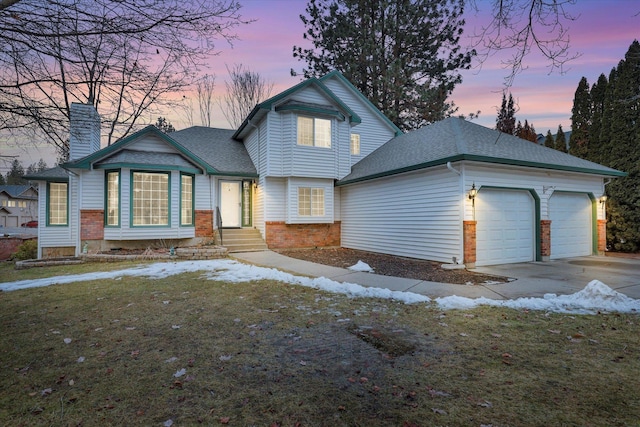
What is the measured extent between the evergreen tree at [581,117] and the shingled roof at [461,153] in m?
8.64

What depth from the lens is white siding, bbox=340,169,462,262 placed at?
950 centimetres

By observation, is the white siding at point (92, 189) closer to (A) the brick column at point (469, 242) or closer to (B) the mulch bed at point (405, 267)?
(B) the mulch bed at point (405, 267)

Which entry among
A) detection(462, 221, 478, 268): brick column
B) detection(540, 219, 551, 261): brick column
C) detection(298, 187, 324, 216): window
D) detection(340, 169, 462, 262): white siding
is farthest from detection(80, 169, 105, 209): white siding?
detection(540, 219, 551, 261): brick column

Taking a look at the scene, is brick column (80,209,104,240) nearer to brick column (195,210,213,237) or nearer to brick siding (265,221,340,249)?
brick column (195,210,213,237)

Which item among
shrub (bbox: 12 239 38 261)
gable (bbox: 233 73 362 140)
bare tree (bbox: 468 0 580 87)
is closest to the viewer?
bare tree (bbox: 468 0 580 87)

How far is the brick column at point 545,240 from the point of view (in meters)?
10.4

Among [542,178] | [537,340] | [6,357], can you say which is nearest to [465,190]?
[542,178]

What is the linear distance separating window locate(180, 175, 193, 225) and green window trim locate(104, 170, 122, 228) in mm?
2173

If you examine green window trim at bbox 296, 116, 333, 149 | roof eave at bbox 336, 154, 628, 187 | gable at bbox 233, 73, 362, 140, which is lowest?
roof eave at bbox 336, 154, 628, 187

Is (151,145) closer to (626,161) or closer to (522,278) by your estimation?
(522,278)

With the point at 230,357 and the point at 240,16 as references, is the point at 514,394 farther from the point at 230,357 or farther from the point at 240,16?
the point at 240,16

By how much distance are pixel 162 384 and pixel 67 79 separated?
171 inches

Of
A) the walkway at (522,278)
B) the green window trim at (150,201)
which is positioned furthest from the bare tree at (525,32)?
the green window trim at (150,201)

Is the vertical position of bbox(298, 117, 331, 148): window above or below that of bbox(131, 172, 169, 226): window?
above
